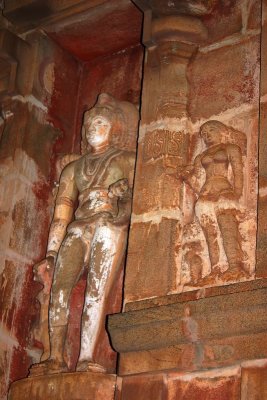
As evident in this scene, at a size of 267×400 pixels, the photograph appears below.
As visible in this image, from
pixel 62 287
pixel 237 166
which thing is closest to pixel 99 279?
pixel 62 287

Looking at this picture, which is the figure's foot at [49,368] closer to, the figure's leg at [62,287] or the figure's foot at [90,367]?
the figure's leg at [62,287]

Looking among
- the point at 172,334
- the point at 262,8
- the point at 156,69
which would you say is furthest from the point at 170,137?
the point at 172,334

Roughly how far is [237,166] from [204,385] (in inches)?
54.3

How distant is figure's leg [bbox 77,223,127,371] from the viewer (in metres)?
5.50

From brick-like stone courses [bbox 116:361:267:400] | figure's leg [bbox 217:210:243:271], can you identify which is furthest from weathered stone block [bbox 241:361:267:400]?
figure's leg [bbox 217:210:243:271]

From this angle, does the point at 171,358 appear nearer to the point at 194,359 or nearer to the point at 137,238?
the point at 194,359

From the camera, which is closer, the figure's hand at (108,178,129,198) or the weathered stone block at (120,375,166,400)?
the weathered stone block at (120,375,166,400)

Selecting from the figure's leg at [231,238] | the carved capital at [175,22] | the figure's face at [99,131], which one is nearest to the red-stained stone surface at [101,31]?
the carved capital at [175,22]

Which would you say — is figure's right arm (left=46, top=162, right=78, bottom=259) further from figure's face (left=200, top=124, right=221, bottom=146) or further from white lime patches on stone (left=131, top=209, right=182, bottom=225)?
figure's face (left=200, top=124, right=221, bottom=146)

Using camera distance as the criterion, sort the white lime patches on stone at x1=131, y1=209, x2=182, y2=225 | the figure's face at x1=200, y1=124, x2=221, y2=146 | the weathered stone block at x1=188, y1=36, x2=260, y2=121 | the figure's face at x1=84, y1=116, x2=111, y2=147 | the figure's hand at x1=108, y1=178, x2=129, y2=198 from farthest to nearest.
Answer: the figure's face at x1=84, y1=116, x2=111, y2=147, the figure's hand at x1=108, y1=178, x2=129, y2=198, the weathered stone block at x1=188, y1=36, x2=260, y2=121, the figure's face at x1=200, y1=124, x2=221, y2=146, the white lime patches on stone at x1=131, y1=209, x2=182, y2=225

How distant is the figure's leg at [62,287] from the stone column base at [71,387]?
0.28 metres

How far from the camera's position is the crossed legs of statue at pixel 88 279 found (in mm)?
5535

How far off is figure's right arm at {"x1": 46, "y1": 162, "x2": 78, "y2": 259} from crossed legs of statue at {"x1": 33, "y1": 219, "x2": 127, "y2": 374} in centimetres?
21

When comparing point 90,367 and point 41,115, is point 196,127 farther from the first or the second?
point 90,367
